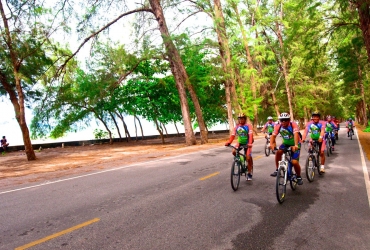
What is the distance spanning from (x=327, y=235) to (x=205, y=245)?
1.99 meters

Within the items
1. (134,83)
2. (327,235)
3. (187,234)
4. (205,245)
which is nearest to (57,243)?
(187,234)

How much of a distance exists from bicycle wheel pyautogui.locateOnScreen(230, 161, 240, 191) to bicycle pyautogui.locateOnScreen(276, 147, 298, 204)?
130cm

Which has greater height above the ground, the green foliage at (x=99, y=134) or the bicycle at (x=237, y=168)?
the green foliage at (x=99, y=134)

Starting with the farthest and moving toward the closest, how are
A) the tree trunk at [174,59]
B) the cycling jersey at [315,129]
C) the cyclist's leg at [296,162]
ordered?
the tree trunk at [174,59]
the cycling jersey at [315,129]
the cyclist's leg at [296,162]

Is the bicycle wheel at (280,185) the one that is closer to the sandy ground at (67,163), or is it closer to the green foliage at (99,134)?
the sandy ground at (67,163)

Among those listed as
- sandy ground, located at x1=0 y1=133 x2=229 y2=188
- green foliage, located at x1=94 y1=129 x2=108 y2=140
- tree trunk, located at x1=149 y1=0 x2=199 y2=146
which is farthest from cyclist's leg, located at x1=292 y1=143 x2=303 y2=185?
Result: green foliage, located at x1=94 y1=129 x2=108 y2=140

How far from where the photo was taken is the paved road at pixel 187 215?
13.1 ft

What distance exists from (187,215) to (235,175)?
7.78 ft

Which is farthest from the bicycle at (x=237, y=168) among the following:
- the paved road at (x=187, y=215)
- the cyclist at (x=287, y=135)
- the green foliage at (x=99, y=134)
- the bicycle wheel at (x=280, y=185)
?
the green foliage at (x=99, y=134)

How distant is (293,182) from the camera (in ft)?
22.1

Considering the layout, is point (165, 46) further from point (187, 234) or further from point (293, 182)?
point (187, 234)

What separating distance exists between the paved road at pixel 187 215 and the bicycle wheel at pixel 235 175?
20 cm

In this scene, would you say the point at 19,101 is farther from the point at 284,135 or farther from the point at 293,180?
the point at 293,180

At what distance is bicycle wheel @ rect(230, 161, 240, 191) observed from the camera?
674 cm
